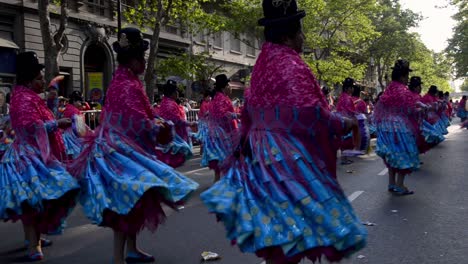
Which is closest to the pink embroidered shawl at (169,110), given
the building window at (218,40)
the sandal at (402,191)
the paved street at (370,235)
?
the paved street at (370,235)

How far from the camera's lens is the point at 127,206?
4.33 meters

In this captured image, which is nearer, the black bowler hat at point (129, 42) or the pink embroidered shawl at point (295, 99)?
the pink embroidered shawl at point (295, 99)

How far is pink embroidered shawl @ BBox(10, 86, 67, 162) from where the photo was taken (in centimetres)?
517

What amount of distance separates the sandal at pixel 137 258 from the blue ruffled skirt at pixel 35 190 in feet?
2.29

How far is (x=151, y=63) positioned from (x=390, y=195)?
1205 cm

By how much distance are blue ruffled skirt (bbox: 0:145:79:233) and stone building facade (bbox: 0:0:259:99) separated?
15.5m

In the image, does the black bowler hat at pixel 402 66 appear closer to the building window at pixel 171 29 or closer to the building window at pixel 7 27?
the building window at pixel 7 27

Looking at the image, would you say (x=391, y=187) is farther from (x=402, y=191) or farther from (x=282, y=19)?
(x=282, y=19)

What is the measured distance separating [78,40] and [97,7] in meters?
2.22

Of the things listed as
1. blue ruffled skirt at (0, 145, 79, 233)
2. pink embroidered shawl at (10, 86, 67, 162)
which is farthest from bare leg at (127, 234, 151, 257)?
pink embroidered shawl at (10, 86, 67, 162)

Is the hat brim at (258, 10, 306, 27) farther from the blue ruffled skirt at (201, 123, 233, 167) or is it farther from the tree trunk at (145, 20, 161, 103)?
the tree trunk at (145, 20, 161, 103)

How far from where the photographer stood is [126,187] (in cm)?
436

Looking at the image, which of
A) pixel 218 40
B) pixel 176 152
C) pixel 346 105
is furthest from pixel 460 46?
pixel 176 152

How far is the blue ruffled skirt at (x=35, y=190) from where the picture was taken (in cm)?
485
